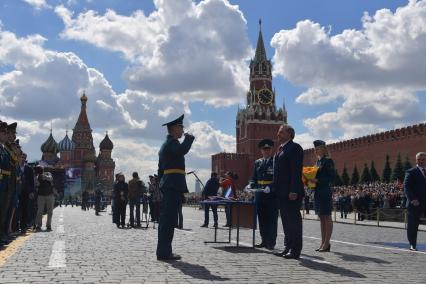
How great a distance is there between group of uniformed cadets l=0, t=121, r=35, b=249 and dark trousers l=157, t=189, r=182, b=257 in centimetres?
246

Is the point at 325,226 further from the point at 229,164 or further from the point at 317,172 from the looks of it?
the point at 229,164

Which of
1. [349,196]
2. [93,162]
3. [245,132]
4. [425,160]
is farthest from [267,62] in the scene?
[425,160]

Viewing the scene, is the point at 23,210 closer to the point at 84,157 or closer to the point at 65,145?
the point at 84,157

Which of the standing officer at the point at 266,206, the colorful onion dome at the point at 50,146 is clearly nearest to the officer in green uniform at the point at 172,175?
the standing officer at the point at 266,206

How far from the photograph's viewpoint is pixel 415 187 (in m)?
9.16

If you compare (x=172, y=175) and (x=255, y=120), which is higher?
(x=255, y=120)

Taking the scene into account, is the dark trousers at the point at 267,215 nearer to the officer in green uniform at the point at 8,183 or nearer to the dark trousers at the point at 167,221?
the dark trousers at the point at 167,221

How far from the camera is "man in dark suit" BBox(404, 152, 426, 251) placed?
29.7ft

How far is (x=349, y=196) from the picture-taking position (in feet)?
95.6

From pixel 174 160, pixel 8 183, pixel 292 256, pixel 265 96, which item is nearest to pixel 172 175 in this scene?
pixel 174 160

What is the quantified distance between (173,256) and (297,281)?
2029 millimetres

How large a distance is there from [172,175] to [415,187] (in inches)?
169

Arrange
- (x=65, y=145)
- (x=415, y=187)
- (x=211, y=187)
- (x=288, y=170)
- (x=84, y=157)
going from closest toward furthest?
(x=288, y=170)
(x=415, y=187)
(x=211, y=187)
(x=84, y=157)
(x=65, y=145)

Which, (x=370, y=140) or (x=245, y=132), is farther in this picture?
(x=245, y=132)
